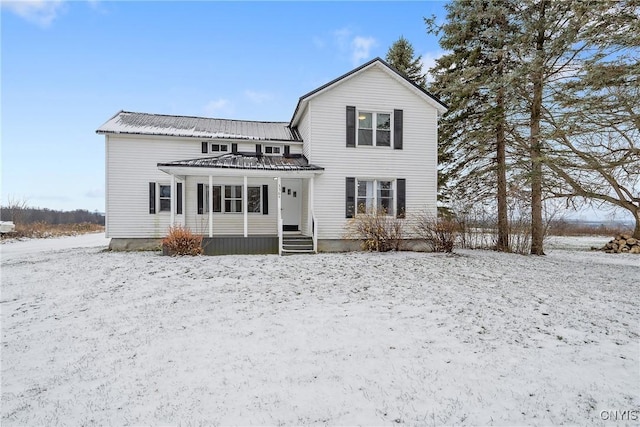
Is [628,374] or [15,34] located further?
[15,34]

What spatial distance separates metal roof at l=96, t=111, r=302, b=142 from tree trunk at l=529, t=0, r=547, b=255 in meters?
9.27

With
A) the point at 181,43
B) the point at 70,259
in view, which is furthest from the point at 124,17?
the point at 70,259

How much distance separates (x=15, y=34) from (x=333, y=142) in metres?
13.3

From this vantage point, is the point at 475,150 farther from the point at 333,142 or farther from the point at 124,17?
the point at 124,17

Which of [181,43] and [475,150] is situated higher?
[181,43]

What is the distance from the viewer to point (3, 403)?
352cm

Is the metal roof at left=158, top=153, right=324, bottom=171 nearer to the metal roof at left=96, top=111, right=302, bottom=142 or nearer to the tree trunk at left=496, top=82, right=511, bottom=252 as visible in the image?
the metal roof at left=96, top=111, right=302, bottom=142

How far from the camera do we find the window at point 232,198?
14.2 m

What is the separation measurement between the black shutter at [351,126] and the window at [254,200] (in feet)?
15.1

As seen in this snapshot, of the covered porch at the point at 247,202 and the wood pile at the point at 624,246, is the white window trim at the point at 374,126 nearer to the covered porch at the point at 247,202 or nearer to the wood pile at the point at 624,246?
the covered porch at the point at 247,202

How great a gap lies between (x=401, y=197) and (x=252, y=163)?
602cm

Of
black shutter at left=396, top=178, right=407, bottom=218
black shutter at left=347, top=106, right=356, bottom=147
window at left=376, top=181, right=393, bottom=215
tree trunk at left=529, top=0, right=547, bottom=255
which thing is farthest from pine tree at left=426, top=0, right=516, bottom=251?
window at left=376, top=181, right=393, bottom=215

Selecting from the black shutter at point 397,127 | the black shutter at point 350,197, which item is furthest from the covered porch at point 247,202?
the black shutter at point 397,127

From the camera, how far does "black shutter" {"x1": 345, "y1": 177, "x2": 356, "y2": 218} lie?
12.8 meters
